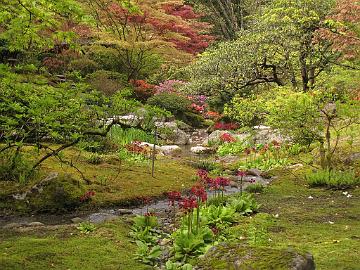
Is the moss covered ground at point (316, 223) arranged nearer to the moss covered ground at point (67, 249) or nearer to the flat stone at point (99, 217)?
the moss covered ground at point (67, 249)

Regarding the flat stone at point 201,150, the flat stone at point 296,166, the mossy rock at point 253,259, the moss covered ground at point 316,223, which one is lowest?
the moss covered ground at point 316,223

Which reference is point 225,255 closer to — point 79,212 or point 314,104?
point 79,212

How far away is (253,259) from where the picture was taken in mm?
3596

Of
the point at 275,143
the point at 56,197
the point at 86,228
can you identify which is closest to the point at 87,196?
the point at 56,197

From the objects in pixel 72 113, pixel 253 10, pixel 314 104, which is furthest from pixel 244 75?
pixel 253 10

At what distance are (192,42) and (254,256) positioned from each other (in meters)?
23.6

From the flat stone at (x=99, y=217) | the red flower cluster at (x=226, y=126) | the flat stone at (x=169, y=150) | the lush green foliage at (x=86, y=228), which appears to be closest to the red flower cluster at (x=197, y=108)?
the red flower cluster at (x=226, y=126)

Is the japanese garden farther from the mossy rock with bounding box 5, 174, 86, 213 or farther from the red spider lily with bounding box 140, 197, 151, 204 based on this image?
the red spider lily with bounding box 140, 197, 151, 204

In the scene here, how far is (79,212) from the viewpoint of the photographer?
24.4 feet

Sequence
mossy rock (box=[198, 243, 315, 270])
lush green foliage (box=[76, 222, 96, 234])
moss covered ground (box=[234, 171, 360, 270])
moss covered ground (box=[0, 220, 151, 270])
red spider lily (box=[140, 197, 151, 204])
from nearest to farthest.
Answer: mossy rock (box=[198, 243, 315, 270]), moss covered ground (box=[0, 220, 151, 270]), moss covered ground (box=[234, 171, 360, 270]), lush green foliage (box=[76, 222, 96, 234]), red spider lily (box=[140, 197, 151, 204])

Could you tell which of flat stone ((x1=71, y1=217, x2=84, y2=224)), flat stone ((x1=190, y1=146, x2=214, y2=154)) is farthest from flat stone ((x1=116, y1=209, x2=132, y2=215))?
flat stone ((x1=190, y1=146, x2=214, y2=154))

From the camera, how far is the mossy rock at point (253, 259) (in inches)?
136

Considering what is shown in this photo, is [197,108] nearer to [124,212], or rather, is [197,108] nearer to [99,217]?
[124,212]

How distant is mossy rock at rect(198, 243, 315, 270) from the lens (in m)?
3.46
